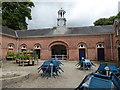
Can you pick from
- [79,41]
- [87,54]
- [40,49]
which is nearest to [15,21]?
[40,49]

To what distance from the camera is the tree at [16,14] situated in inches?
985

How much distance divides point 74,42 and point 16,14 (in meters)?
18.7

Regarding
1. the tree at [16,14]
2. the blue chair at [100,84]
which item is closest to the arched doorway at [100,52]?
the blue chair at [100,84]

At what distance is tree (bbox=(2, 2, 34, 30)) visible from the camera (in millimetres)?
25016

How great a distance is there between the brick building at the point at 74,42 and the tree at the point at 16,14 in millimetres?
9056

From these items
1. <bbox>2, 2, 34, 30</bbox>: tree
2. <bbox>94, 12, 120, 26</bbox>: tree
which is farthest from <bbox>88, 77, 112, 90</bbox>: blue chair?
<bbox>94, 12, 120, 26</bbox>: tree

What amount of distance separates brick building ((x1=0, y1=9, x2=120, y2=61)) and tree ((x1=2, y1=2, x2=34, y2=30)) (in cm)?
906

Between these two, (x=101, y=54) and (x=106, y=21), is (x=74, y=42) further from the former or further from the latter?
(x=106, y=21)

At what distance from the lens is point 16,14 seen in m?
25.8

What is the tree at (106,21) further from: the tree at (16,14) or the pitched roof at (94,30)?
the tree at (16,14)

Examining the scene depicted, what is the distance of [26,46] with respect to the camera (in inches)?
735

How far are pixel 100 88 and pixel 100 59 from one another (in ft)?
49.8

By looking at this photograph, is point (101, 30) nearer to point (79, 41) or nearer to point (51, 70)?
point (79, 41)

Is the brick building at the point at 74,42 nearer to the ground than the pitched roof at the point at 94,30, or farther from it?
nearer to the ground
